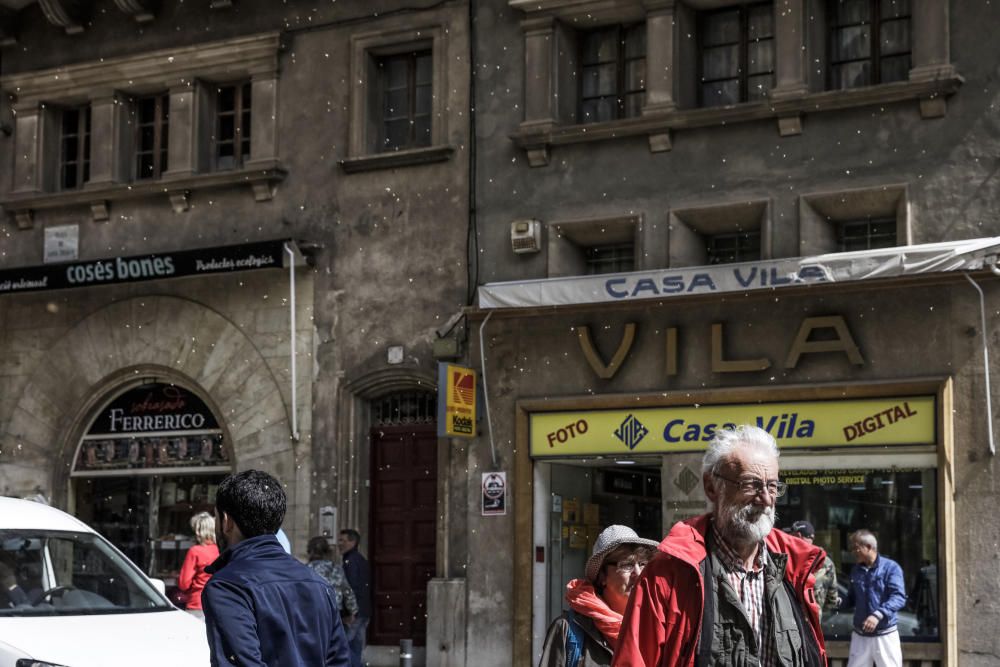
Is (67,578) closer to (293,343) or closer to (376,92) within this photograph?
(293,343)

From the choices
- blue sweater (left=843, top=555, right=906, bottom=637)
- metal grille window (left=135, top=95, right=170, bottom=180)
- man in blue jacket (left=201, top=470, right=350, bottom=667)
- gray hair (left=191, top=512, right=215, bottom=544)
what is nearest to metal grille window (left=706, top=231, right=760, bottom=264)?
blue sweater (left=843, top=555, right=906, bottom=637)

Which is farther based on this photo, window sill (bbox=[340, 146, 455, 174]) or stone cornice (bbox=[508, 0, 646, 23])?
window sill (bbox=[340, 146, 455, 174])

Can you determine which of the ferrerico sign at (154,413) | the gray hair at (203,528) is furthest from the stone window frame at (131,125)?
the gray hair at (203,528)

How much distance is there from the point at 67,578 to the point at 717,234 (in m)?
10.1

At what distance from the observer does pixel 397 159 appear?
793 inches

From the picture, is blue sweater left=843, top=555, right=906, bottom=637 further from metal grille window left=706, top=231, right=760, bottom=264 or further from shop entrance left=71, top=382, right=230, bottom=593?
shop entrance left=71, top=382, right=230, bottom=593

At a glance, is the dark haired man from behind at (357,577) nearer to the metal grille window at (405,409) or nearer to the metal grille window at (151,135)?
the metal grille window at (405,409)

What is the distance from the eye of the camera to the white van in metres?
8.99

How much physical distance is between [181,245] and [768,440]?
17.1 m

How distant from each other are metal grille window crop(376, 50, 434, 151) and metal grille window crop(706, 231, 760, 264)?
3.99 meters

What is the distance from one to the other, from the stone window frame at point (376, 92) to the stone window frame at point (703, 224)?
3.11 meters

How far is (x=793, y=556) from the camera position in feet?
17.6

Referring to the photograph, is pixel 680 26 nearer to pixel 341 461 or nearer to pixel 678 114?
pixel 678 114

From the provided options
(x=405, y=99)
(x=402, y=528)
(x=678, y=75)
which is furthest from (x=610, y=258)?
(x=402, y=528)
